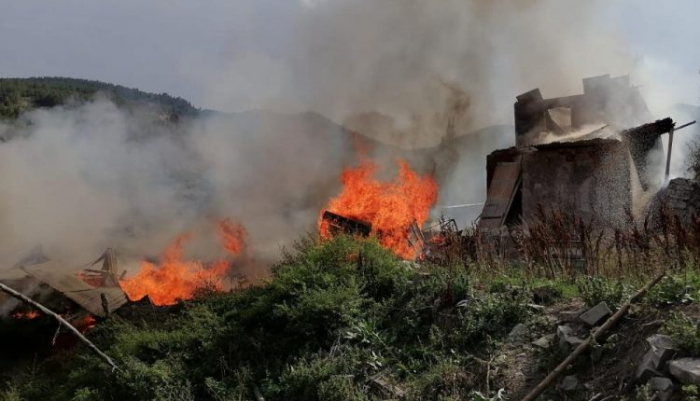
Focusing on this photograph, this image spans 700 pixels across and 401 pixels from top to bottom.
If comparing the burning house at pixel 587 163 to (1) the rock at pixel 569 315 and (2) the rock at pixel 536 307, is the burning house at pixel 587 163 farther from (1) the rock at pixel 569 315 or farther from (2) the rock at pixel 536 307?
(1) the rock at pixel 569 315

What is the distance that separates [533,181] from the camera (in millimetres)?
16406

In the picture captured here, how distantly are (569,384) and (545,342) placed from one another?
30.1 inches

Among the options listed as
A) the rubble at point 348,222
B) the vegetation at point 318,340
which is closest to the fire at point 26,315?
the vegetation at point 318,340

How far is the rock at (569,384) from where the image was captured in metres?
4.70

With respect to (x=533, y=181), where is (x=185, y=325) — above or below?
below

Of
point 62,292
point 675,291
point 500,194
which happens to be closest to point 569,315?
point 675,291

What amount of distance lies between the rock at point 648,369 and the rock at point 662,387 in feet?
0.33

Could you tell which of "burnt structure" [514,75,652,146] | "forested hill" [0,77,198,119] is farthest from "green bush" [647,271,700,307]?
"forested hill" [0,77,198,119]

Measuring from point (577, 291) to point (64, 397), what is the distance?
26.2ft

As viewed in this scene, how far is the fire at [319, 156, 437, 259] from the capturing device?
1628cm

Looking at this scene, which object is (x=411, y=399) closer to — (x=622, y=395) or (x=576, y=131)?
(x=622, y=395)

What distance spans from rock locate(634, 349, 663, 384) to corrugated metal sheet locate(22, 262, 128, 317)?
10.9 meters

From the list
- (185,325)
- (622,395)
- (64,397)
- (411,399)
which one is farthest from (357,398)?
(64,397)

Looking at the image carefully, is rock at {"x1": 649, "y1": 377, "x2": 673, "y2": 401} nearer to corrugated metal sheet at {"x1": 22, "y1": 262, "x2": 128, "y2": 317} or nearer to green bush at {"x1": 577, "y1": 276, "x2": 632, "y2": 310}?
green bush at {"x1": 577, "y1": 276, "x2": 632, "y2": 310}
